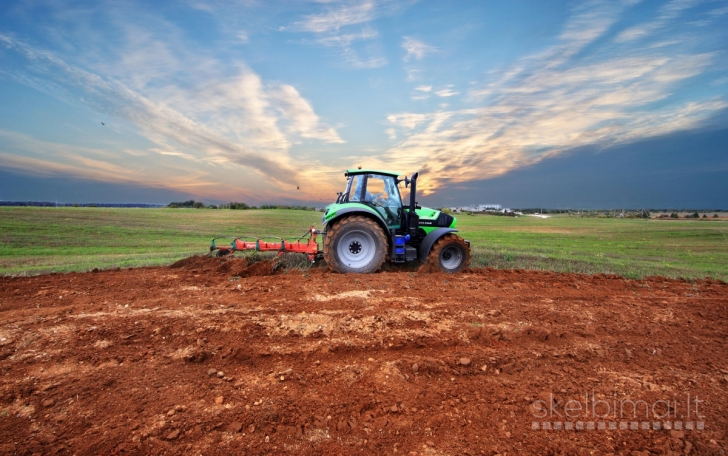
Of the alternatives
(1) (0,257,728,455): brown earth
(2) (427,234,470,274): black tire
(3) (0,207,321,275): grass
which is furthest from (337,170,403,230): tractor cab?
(3) (0,207,321,275): grass

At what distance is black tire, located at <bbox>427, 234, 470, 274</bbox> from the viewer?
8.40 meters

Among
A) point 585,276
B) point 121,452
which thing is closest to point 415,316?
point 121,452

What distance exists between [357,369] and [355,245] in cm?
508

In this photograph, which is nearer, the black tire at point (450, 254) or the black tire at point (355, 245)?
the black tire at point (355, 245)

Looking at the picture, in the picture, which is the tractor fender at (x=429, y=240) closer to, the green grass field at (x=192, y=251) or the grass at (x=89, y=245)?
the green grass field at (x=192, y=251)

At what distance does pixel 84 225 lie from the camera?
70.1 feet

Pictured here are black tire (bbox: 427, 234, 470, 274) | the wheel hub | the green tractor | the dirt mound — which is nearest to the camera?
the dirt mound

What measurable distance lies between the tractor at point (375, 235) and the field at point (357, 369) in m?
1.68

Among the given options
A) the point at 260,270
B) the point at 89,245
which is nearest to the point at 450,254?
the point at 260,270

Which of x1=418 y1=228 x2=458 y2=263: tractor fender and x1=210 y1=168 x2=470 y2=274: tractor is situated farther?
x1=418 y1=228 x2=458 y2=263: tractor fender

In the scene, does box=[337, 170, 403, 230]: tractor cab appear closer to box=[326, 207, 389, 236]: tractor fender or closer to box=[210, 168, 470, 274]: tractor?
box=[210, 168, 470, 274]: tractor

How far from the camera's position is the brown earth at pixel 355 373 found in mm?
2416

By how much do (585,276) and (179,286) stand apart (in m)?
9.48

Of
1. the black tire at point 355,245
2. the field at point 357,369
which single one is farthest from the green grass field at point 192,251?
the black tire at point 355,245
